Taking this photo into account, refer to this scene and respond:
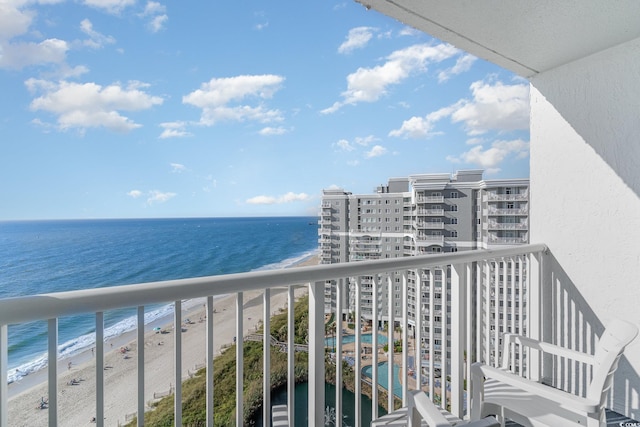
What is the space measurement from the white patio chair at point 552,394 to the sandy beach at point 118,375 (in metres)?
0.96


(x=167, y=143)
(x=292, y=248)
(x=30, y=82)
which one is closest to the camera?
(x=30, y=82)

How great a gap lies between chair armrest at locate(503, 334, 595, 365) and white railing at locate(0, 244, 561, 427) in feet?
0.94

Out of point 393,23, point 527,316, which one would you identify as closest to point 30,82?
point 393,23

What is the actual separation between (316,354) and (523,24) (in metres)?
2.04

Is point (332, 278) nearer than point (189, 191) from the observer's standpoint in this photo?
Yes

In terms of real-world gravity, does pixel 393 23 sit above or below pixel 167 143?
below

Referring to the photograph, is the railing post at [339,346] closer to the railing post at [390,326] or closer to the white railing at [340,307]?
the white railing at [340,307]

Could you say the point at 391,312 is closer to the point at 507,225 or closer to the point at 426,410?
the point at 426,410

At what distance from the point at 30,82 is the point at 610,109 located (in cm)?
1489

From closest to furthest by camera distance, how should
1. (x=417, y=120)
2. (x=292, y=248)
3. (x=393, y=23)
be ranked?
(x=393, y=23), (x=292, y=248), (x=417, y=120)

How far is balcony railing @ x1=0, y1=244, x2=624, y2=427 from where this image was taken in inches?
36.8

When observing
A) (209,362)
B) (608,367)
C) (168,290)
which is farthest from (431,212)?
(168,290)

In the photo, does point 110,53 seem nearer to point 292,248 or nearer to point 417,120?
point 292,248

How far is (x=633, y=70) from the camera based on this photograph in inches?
86.3
